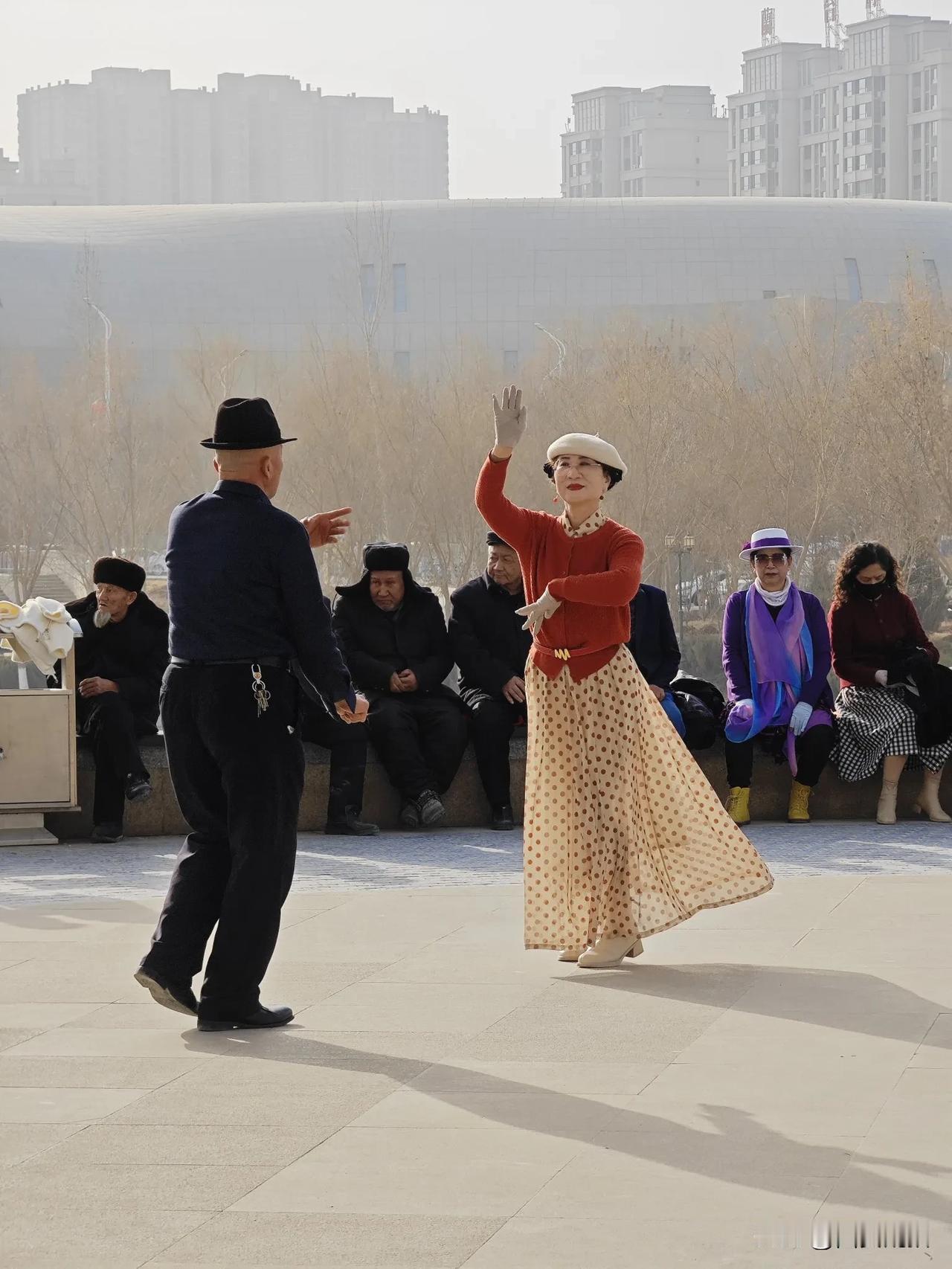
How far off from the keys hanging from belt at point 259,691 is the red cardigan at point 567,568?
106 centimetres

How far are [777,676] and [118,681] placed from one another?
338 cm

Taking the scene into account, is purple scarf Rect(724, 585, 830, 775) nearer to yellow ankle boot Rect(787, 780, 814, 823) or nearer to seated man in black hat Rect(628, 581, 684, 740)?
yellow ankle boot Rect(787, 780, 814, 823)

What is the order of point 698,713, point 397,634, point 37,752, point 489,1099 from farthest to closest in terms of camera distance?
point 397,634 → point 698,713 → point 37,752 → point 489,1099

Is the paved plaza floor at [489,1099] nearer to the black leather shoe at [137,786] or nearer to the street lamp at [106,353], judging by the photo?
the black leather shoe at [137,786]

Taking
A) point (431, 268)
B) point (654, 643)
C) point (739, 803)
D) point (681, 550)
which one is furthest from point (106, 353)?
point (739, 803)

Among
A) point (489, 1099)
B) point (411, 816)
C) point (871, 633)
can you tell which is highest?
point (871, 633)

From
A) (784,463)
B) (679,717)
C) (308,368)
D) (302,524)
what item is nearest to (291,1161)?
(302,524)

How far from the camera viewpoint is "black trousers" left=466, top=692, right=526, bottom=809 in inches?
386

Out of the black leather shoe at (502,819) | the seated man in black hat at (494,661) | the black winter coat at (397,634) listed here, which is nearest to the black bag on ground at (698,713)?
the seated man in black hat at (494,661)

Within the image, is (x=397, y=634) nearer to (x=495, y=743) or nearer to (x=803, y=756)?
(x=495, y=743)

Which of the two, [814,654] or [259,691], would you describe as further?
[814,654]

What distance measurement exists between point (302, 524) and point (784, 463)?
133 feet

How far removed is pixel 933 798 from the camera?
988cm

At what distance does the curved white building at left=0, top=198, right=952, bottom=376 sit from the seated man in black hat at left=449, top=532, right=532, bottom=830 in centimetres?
6485
